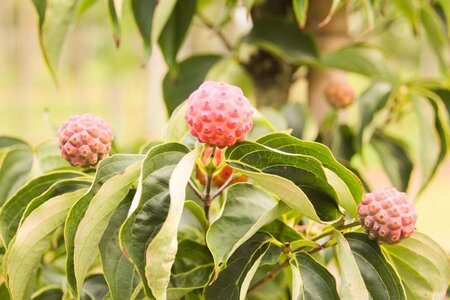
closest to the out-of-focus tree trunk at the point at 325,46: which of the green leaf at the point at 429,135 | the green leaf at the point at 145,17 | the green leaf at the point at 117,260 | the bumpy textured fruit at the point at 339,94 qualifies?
the bumpy textured fruit at the point at 339,94

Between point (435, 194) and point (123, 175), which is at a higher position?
point (123, 175)

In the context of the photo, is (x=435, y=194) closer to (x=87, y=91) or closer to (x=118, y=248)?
(x=118, y=248)

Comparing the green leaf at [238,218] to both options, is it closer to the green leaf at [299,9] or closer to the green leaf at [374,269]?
the green leaf at [374,269]

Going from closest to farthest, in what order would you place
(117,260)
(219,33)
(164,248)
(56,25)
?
1. (164,248)
2. (117,260)
3. (56,25)
4. (219,33)

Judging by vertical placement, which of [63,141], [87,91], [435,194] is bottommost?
[87,91]

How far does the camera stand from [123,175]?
0.45m

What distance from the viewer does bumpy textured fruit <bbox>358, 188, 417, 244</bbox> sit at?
49cm

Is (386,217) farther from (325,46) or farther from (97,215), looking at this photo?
(325,46)

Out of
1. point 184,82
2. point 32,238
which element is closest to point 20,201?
point 32,238

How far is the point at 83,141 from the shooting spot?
1.74 feet

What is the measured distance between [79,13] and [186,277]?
Result: 1.22ft

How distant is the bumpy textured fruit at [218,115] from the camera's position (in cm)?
46

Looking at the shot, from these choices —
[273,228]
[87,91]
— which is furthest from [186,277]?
[87,91]

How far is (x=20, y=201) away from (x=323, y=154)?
25 centimetres
